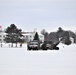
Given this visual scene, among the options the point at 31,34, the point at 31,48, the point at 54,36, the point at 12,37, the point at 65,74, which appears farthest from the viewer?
the point at 54,36

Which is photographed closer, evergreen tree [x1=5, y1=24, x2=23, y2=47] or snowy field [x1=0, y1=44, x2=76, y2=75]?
snowy field [x1=0, y1=44, x2=76, y2=75]

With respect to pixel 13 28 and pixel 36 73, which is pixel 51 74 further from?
pixel 13 28

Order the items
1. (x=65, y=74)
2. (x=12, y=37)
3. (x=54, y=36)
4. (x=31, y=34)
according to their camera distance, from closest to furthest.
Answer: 1. (x=65, y=74)
2. (x=12, y=37)
3. (x=31, y=34)
4. (x=54, y=36)

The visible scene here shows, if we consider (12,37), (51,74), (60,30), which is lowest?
(51,74)

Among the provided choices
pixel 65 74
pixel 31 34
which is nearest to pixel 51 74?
pixel 65 74

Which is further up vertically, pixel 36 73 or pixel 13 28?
pixel 13 28

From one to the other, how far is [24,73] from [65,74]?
1.70 meters

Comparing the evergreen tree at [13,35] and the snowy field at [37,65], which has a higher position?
the evergreen tree at [13,35]

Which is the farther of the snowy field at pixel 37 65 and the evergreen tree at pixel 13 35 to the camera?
the evergreen tree at pixel 13 35

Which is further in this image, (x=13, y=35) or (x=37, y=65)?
(x=13, y=35)

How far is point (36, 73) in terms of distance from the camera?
10.9 meters

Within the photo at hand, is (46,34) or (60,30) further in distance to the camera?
(46,34)

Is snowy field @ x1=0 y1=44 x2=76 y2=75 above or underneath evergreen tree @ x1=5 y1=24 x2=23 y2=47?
underneath

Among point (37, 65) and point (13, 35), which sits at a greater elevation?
point (13, 35)
